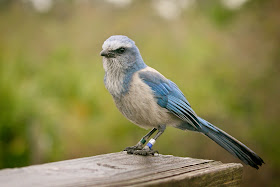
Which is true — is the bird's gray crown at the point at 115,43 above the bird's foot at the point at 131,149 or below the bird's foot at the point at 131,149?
above

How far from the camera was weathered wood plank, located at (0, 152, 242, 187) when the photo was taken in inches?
75.9

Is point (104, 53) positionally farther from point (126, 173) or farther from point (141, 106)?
point (126, 173)

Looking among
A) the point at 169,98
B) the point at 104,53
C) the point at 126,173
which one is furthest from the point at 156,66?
the point at 126,173

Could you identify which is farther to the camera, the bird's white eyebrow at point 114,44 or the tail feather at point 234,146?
the tail feather at point 234,146

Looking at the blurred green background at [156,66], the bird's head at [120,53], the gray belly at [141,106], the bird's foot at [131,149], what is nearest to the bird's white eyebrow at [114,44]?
the bird's head at [120,53]

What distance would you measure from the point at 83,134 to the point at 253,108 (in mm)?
2465

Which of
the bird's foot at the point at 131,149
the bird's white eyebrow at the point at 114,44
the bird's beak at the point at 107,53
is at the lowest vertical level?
the bird's foot at the point at 131,149

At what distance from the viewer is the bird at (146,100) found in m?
2.80

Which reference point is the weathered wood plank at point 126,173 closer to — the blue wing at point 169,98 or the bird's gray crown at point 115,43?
the blue wing at point 169,98

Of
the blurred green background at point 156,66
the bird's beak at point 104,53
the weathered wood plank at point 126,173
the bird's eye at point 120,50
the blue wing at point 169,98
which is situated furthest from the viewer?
the blurred green background at point 156,66

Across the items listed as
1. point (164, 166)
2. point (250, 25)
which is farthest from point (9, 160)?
point (250, 25)

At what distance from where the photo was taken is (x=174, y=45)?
240 inches

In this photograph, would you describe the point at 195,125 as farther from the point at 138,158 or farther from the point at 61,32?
the point at 61,32

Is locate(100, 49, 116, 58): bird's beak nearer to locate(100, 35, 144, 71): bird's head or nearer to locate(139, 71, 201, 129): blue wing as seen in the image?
locate(100, 35, 144, 71): bird's head
